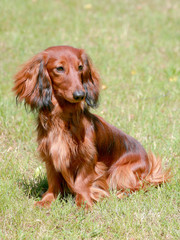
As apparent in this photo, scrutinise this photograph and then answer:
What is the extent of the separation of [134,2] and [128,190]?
7.18 metres

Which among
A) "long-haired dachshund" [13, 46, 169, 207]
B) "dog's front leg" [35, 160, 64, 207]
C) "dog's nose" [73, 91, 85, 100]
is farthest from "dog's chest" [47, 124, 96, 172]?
"dog's nose" [73, 91, 85, 100]

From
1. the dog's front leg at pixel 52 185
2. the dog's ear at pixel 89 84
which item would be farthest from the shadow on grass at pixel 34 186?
the dog's ear at pixel 89 84

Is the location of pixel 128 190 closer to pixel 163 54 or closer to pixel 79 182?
pixel 79 182

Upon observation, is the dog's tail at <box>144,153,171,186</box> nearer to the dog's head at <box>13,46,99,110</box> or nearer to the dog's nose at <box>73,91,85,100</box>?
the dog's head at <box>13,46,99,110</box>

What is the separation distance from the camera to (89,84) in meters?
3.60

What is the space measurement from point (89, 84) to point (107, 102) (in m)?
2.08

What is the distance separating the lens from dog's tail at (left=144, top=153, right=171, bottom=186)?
3.93 meters

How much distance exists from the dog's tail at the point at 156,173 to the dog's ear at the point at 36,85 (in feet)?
4.36

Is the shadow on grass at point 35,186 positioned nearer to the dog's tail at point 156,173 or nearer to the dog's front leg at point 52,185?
the dog's front leg at point 52,185

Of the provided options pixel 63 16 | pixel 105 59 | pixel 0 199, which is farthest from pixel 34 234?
pixel 63 16

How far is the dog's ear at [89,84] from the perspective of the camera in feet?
11.6

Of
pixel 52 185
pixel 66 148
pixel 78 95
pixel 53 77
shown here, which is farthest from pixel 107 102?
pixel 78 95

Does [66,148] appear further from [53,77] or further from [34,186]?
[34,186]

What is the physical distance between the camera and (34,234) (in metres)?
3.11
